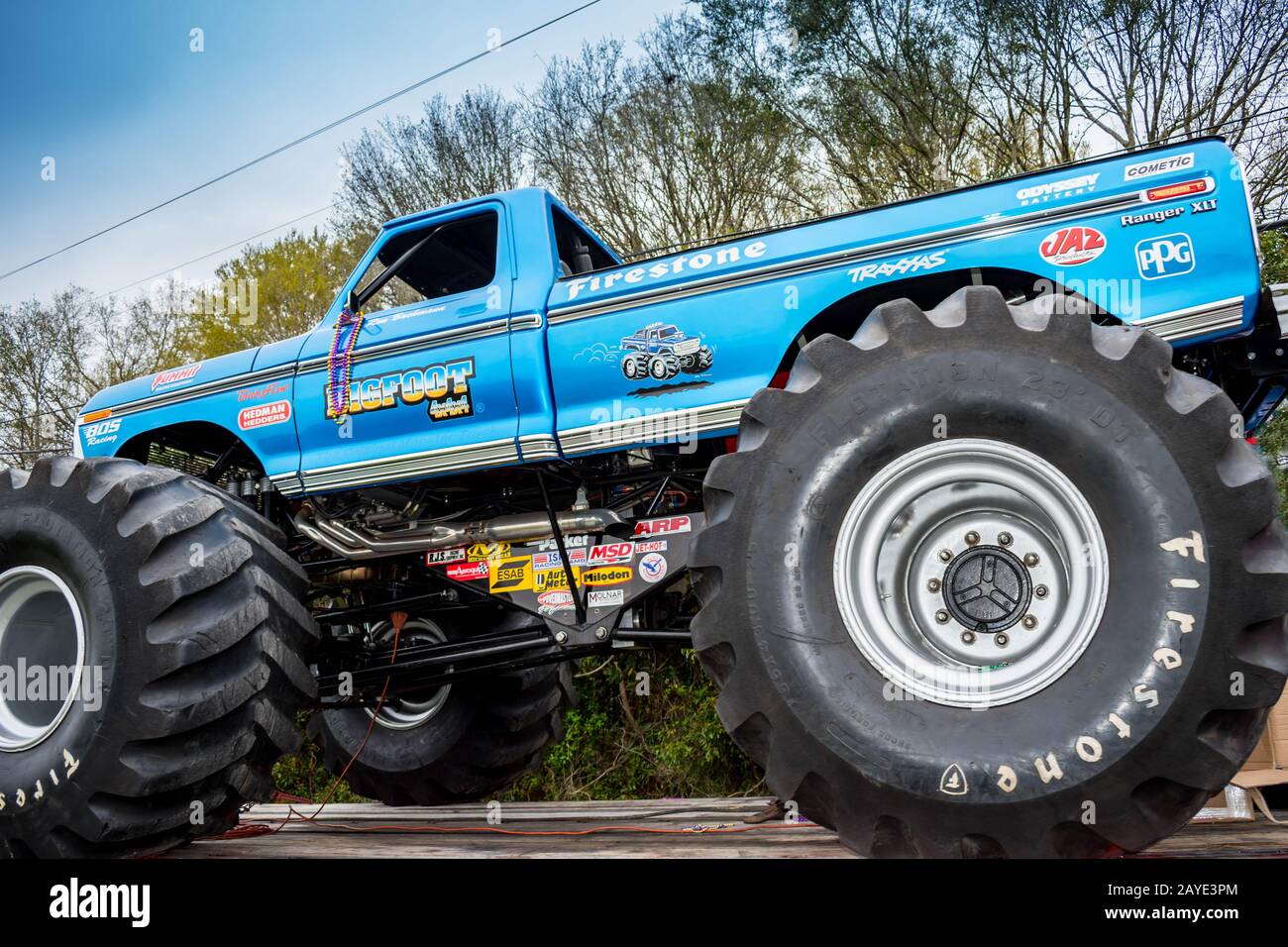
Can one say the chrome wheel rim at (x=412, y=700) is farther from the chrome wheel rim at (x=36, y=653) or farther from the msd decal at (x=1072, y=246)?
the msd decal at (x=1072, y=246)

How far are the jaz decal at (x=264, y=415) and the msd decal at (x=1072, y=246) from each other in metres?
3.79

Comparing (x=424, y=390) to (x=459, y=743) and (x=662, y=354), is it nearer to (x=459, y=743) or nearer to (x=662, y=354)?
(x=662, y=354)

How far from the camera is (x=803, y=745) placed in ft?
9.30

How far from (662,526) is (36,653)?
290 cm

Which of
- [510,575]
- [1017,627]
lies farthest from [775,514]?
[510,575]

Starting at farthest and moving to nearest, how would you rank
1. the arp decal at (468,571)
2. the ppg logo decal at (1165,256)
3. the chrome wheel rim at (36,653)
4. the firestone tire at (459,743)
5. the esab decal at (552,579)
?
the firestone tire at (459,743) → the arp decal at (468,571) → the esab decal at (552,579) → the chrome wheel rim at (36,653) → the ppg logo decal at (1165,256)

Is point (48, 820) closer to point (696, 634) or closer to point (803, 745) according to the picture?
point (696, 634)

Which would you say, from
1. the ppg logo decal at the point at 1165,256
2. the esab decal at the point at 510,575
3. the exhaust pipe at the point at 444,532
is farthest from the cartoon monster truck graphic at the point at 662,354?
the ppg logo decal at the point at 1165,256

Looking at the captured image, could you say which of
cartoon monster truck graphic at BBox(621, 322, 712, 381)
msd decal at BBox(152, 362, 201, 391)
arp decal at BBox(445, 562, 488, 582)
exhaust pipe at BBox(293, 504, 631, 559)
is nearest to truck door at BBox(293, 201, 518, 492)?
exhaust pipe at BBox(293, 504, 631, 559)

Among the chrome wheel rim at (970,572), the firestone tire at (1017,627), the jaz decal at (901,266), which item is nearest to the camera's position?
the firestone tire at (1017,627)

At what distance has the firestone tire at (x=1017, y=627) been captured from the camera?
8.29 feet
